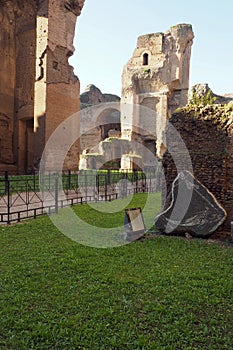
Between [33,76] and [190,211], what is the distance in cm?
1666

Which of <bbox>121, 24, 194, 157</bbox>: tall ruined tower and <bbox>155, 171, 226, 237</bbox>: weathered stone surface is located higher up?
<bbox>121, 24, 194, 157</bbox>: tall ruined tower

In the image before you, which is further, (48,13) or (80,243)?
(48,13)

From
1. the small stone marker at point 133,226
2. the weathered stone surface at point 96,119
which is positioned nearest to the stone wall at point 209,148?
the small stone marker at point 133,226

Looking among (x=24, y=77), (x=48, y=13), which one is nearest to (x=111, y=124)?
(x=24, y=77)

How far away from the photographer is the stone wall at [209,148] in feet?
20.2

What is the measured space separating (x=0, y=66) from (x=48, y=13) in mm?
4974

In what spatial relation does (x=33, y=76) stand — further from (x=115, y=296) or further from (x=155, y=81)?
(x=115, y=296)

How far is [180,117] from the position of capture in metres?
6.89

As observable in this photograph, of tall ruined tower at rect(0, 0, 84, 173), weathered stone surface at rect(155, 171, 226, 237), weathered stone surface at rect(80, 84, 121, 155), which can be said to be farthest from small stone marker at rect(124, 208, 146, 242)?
weathered stone surface at rect(80, 84, 121, 155)

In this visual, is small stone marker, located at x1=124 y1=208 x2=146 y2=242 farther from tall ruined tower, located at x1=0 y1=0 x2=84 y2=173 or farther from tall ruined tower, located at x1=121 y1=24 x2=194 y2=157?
tall ruined tower, located at x1=121 y1=24 x2=194 y2=157

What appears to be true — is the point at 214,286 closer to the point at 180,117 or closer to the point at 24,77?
the point at 180,117

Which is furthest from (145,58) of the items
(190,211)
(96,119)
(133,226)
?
(133,226)

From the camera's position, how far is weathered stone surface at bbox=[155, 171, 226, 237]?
6031 millimetres

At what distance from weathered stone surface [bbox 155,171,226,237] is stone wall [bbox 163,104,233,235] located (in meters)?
0.21
